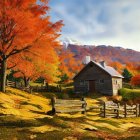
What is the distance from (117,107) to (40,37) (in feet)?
37.8

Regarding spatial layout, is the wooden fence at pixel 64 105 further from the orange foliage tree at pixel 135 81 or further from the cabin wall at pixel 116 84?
the orange foliage tree at pixel 135 81

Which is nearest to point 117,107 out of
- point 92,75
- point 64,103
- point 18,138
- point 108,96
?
point 64,103

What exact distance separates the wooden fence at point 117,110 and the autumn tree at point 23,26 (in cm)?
965

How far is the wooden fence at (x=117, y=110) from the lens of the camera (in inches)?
1166

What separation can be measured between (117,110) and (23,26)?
13551 mm

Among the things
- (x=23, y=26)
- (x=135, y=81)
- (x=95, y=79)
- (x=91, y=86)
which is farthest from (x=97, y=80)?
(x=23, y=26)

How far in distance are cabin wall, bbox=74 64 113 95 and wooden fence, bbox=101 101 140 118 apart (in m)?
21.4

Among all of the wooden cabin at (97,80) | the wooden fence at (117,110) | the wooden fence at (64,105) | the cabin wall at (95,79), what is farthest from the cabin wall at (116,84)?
the wooden fence at (64,105)

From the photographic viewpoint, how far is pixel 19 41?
29.4 m

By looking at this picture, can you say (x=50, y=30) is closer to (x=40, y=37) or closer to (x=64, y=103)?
(x=40, y=37)

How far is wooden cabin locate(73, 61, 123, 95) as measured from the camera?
2265 inches

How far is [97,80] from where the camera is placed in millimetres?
59031

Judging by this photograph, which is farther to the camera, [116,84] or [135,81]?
[135,81]

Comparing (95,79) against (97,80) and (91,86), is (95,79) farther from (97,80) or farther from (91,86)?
(91,86)
